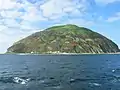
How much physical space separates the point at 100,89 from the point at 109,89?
7.13ft

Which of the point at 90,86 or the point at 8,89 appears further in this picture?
the point at 90,86

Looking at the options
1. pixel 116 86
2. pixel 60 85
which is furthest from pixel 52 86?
pixel 116 86

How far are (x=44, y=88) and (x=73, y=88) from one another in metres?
6.99

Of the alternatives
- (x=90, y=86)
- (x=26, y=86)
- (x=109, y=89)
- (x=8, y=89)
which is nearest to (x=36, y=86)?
(x=26, y=86)

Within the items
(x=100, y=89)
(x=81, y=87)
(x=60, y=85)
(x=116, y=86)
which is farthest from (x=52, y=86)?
(x=116, y=86)

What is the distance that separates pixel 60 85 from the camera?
7044 cm

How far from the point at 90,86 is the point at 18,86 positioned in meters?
18.0

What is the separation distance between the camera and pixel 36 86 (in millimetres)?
68438

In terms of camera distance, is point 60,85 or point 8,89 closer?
point 8,89

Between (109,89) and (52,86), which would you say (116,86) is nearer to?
(109,89)

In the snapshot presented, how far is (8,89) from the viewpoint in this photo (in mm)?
64438

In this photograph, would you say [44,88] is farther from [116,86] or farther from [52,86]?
[116,86]

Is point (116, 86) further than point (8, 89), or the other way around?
point (116, 86)

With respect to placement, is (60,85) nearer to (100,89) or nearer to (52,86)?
(52,86)
